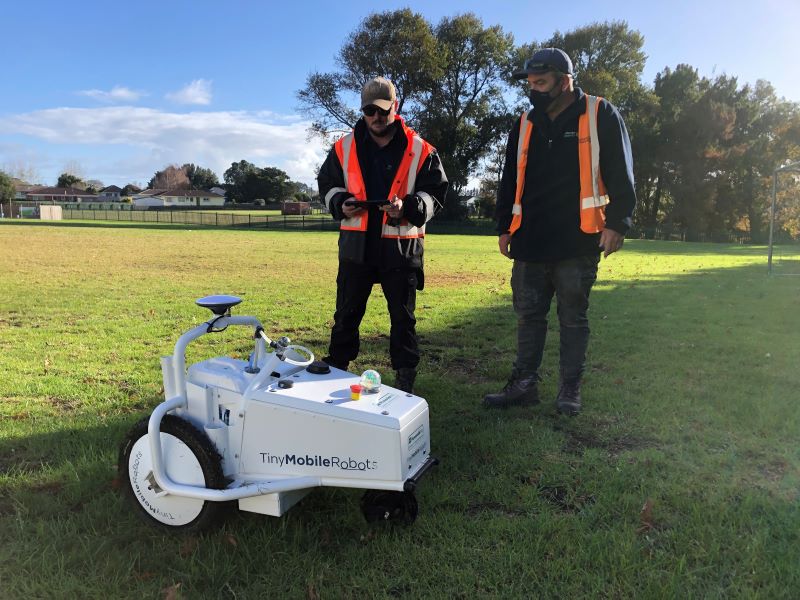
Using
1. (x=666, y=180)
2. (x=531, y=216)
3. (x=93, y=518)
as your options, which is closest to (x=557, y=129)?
(x=531, y=216)

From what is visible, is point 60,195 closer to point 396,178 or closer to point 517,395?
point 396,178

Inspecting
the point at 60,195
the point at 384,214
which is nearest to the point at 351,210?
the point at 384,214

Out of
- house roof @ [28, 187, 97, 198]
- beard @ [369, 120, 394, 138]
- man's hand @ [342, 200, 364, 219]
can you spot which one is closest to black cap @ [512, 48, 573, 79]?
beard @ [369, 120, 394, 138]

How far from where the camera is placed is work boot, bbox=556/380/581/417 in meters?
4.18

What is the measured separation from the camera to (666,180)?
48875 mm

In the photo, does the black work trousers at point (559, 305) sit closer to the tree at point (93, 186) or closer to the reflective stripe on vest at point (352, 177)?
the reflective stripe on vest at point (352, 177)

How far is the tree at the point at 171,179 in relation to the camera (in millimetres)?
139500

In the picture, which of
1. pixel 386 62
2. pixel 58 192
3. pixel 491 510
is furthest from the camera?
pixel 58 192

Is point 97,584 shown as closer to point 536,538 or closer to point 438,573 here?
point 438,573

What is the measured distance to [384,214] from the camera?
376 cm

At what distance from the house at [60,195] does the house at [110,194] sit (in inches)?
68.3

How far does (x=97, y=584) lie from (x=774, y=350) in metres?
6.42

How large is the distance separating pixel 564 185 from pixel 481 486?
7.19 feet

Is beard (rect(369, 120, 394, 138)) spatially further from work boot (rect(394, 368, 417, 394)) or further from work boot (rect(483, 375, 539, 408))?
work boot (rect(483, 375, 539, 408))
